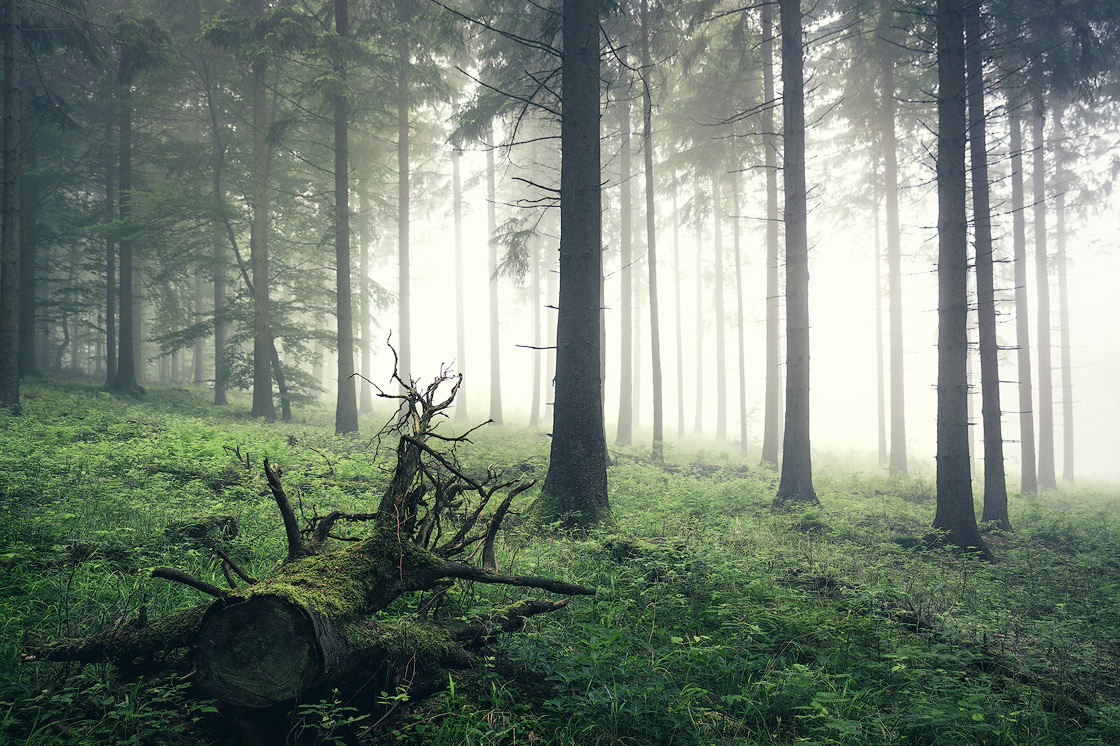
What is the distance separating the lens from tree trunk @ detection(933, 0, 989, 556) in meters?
8.42

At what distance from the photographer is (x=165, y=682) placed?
269 centimetres

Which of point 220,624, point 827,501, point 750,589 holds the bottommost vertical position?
point 827,501

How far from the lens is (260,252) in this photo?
16.0 meters

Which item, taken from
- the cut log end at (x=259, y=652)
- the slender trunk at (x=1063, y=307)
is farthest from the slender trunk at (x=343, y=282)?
the slender trunk at (x=1063, y=307)

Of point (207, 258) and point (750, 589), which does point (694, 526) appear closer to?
point (750, 589)

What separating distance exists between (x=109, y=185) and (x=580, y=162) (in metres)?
20.3

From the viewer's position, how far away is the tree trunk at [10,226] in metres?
11.2

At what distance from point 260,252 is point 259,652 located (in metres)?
16.7

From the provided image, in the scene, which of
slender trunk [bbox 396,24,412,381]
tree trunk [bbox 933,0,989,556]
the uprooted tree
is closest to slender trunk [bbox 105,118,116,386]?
slender trunk [bbox 396,24,412,381]

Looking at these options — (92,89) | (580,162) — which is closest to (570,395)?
(580,162)

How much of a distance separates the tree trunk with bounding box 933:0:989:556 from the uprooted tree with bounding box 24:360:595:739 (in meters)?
7.90

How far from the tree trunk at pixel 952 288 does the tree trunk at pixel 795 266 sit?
86.2 inches

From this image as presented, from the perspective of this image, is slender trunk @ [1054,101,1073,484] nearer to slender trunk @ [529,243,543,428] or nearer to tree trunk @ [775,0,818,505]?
tree trunk @ [775,0,818,505]

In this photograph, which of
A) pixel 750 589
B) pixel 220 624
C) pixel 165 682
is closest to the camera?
pixel 220 624
